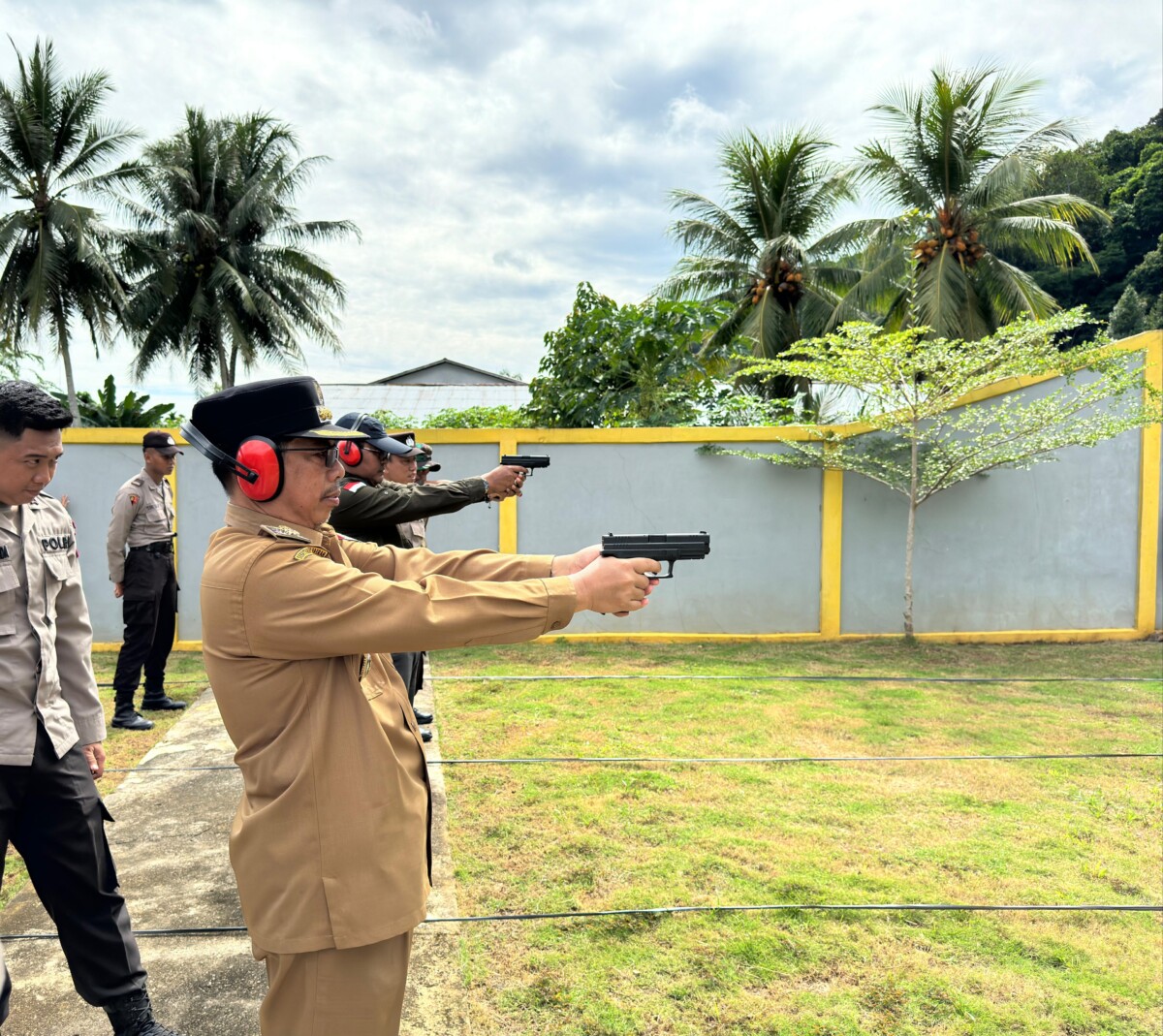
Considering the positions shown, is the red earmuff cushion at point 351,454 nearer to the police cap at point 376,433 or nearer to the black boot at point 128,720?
the police cap at point 376,433

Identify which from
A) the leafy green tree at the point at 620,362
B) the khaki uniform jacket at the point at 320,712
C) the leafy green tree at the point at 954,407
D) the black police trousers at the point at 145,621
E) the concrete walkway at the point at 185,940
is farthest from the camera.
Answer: the leafy green tree at the point at 620,362

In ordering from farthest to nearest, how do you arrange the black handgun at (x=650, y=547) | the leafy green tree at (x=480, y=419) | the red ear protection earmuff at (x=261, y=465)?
1. the leafy green tree at (x=480, y=419)
2. the black handgun at (x=650, y=547)
3. the red ear protection earmuff at (x=261, y=465)

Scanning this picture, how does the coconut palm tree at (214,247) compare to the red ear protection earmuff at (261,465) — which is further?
the coconut palm tree at (214,247)

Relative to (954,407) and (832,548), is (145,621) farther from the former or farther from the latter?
(954,407)

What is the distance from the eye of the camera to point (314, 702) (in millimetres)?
1561

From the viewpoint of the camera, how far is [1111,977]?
9.05ft

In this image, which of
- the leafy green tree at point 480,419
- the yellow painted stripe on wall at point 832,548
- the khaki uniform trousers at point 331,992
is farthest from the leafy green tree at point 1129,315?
the khaki uniform trousers at point 331,992

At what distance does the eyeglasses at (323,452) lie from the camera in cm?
165

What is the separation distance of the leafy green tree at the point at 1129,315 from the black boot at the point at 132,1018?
105ft

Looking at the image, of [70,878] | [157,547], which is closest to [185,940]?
[70,878]

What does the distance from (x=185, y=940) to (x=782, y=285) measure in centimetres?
1862

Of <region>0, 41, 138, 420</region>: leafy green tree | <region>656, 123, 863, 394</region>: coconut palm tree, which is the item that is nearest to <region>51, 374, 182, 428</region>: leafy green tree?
<region>0, 41, 138, 420</region>: leafy green tree

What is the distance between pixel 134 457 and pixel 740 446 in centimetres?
614

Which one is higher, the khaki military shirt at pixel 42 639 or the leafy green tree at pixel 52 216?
the leafy green tree at pixel 52 216
